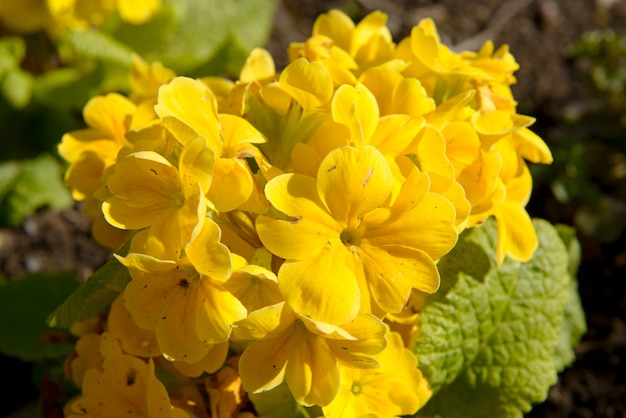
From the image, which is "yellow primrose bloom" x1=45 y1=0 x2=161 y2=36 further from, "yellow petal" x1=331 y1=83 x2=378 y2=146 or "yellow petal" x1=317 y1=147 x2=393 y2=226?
"yellow petal" x1=317 y1=147 x2=393 y2=226

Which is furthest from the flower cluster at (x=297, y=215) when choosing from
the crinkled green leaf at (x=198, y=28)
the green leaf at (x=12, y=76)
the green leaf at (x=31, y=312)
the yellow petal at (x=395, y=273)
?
the crinkled green leaf at (x=198, y=28)

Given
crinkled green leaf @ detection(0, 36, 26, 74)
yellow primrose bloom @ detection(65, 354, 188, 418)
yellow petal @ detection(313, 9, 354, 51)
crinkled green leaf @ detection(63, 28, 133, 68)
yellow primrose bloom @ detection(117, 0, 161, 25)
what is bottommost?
crinkled green leaf @ detection(0, 36, 26, 74)

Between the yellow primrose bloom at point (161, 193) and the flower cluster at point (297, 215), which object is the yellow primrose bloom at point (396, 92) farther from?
the yellow primrose bloom at point (161, 193)

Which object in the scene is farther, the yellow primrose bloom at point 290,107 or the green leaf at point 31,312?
the green leaf at point 31,312

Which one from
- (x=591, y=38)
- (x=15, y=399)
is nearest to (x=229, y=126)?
(x=15, y=399)

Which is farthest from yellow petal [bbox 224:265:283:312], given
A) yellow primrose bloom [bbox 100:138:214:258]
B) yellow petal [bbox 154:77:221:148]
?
yellow petal [bbox 154:77:221:148]

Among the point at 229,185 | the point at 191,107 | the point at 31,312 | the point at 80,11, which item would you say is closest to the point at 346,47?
the point at 191,107

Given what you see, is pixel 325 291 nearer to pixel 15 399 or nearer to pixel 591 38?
pixel 15 399
